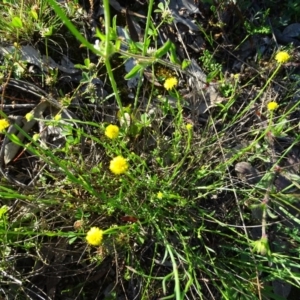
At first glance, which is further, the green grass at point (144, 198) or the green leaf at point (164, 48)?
the green grass at point (144, 198)

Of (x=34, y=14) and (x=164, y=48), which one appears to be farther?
(x=34, y=14)

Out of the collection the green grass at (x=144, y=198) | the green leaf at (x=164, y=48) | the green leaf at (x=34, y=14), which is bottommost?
the green grass at (x=144, y=198)

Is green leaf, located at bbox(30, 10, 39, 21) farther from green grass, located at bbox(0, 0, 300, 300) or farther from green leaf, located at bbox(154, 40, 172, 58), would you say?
green leaf, located at bbox(154, 40, 172, 58)

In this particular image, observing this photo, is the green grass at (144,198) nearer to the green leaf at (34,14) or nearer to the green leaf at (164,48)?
the green leaf at (34,14)

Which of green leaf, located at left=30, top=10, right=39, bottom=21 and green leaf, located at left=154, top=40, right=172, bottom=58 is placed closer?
green leaf, located at left=154, top=40, right=172, bottom=58

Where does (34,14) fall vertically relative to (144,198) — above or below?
above

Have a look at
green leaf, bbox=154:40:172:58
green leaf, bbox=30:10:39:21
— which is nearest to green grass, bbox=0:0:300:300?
green leaf, bbox=30:10:39:21

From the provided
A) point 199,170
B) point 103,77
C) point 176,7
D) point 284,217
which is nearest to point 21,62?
point 103,77

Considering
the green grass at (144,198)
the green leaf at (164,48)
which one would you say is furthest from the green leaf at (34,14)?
the green leaf at (164,48)

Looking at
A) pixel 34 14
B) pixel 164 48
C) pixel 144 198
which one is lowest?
pixel 144 198
